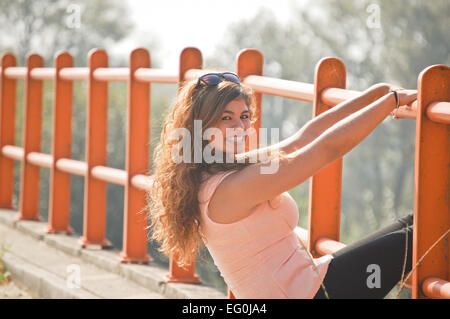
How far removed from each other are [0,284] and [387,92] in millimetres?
3346

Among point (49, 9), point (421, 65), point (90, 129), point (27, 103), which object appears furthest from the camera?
point (49, 9)

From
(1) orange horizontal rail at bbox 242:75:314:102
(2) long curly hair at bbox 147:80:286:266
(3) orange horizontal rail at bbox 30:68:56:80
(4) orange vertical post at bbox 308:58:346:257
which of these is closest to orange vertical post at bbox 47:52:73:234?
(3) orange horizontal rail at bbox 30:68:56:80

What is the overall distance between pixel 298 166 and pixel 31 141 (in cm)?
515

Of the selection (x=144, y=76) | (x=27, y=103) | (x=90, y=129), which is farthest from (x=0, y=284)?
(x=27, y=103)

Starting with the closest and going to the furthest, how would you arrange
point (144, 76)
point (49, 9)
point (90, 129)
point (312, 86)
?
point (312, 86) → point (144, 76) → point (90, 129) → point (49, 9)

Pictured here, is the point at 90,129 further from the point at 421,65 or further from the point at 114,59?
the point at 114,59

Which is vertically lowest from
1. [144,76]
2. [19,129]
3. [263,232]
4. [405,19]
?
[19,129]

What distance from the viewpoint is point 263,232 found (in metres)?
2.54

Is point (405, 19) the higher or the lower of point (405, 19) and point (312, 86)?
the higher

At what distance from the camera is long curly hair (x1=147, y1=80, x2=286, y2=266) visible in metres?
2.63

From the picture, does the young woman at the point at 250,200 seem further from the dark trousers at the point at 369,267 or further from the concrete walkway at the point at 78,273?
the concrete walkway at the point at 78,273

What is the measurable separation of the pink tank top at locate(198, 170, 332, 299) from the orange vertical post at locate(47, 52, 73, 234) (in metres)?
4.00

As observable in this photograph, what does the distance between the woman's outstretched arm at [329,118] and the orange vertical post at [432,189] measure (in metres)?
0.25

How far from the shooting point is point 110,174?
17.6 feet
